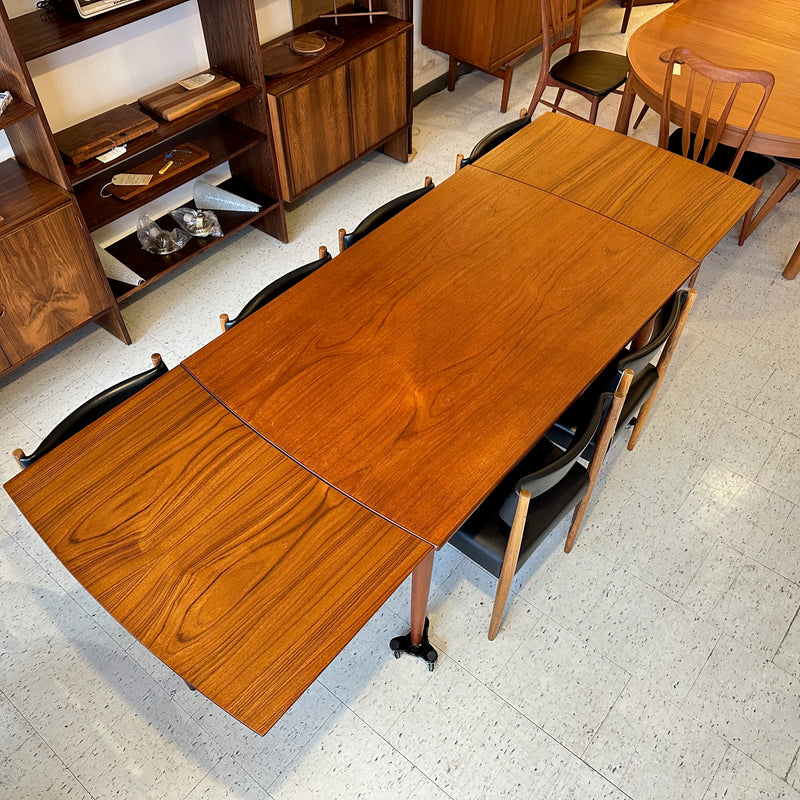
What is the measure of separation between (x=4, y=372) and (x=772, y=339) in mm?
3115

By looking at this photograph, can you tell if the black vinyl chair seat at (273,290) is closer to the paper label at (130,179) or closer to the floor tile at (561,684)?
the paper label at (130,179)

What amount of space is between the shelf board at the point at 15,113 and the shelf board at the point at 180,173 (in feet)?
1.59

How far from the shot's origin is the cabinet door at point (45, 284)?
2.44m

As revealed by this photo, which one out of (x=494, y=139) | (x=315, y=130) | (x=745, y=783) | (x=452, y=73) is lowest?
(x=745, y=783)

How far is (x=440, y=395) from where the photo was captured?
1.80 meters

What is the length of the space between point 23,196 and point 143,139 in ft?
1.63

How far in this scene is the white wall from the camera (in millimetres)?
2625

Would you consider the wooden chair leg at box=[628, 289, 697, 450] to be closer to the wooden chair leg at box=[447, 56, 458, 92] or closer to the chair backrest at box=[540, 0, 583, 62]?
the chair backrest at box=[540, 0, 583, 62]

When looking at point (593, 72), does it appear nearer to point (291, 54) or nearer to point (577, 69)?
point (577, 69)

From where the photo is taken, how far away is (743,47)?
10.6 ft

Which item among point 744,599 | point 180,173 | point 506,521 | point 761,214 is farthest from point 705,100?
point 180,173

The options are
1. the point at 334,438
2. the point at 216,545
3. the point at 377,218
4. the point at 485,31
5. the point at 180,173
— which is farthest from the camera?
the point at 485,31

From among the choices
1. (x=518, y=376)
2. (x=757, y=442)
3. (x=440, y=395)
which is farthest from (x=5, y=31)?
(x=757, y=442)

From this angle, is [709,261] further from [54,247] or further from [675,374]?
[54,247]
